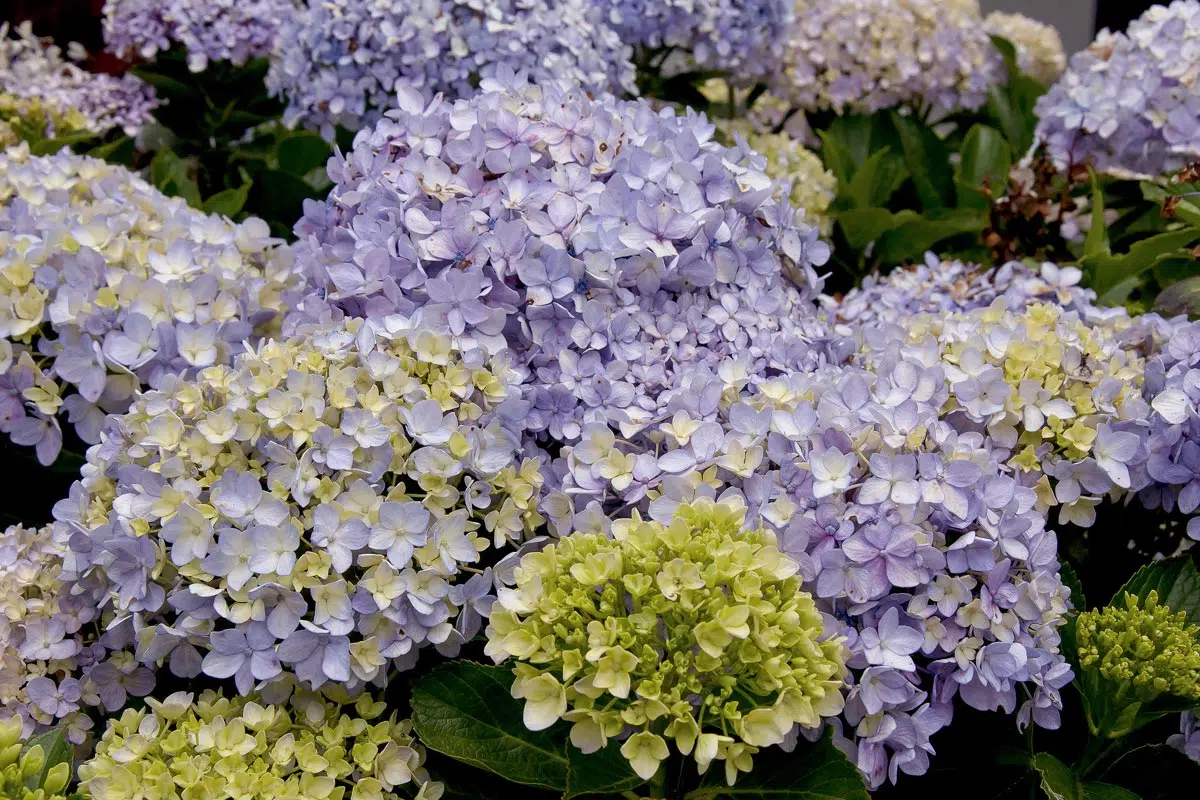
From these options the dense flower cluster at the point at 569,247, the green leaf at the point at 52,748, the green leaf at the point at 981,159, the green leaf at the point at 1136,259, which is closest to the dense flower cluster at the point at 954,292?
the green leaf at the point at 1136,259

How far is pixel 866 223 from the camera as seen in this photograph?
1.93 meters

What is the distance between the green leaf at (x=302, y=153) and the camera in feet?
6.49

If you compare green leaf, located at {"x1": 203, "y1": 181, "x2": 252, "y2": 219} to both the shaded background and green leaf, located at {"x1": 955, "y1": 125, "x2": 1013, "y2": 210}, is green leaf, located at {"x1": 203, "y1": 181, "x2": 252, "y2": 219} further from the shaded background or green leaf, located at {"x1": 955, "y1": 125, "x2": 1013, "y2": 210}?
the shaded background

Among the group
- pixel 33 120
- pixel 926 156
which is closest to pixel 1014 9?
pixel 926 156

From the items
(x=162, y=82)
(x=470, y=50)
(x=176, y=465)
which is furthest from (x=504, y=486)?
(x=162, y=82)

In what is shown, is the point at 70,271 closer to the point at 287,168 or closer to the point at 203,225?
the point at 203,225

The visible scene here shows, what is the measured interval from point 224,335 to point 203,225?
233mm

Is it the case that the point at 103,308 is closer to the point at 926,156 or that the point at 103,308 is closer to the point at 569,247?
the point at 569,247

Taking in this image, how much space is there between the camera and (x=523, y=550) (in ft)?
3.50

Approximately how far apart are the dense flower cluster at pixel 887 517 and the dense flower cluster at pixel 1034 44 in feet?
6.74

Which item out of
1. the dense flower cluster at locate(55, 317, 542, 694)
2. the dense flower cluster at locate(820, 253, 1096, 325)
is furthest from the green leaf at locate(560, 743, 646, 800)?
the dense flower cluster at locate(820, 253, 1096, 325)

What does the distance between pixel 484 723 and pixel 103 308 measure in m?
0.63

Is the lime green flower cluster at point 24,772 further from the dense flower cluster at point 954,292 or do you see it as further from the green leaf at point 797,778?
the dense flower cluster at point 954,292

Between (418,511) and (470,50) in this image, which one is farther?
(470,50)
